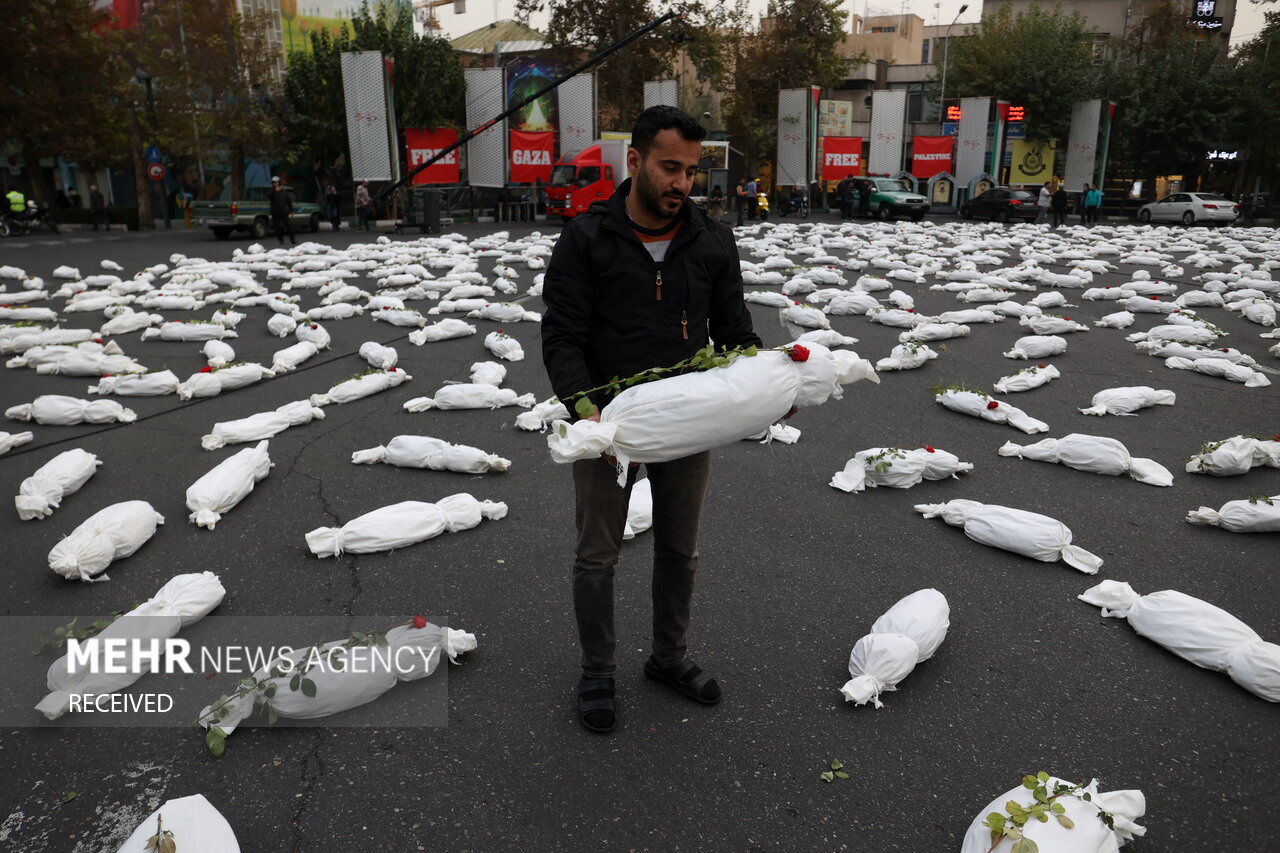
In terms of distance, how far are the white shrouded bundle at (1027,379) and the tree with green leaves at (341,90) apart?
26.7m

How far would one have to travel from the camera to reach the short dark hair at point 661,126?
92.1 inches

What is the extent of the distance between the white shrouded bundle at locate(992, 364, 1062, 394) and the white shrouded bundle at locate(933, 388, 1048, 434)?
451mm

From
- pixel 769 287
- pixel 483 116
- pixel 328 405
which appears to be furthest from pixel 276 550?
pixel 483 116

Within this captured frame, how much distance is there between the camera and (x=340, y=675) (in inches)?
108

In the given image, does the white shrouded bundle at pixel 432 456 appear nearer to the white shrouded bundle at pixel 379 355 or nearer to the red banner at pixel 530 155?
the white shrouded bundle at pixel 379 355

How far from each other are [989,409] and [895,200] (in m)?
24.7

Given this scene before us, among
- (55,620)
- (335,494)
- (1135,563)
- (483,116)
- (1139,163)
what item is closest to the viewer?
(55,620)

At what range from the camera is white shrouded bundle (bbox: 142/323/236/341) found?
27.4 feet

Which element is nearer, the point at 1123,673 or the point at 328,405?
the point at 1123,673

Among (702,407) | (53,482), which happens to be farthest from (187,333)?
(702,407)

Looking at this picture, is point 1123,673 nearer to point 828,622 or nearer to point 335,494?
point 828,622

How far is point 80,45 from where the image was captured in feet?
80.4

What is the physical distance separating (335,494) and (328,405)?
1.83 meters

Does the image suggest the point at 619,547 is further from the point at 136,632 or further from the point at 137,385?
the point at 137,385
